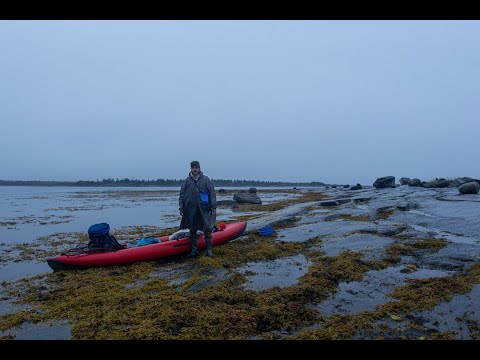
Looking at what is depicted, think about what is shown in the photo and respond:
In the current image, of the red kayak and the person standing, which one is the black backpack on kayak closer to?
the red kayak

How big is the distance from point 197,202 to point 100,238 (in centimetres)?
292

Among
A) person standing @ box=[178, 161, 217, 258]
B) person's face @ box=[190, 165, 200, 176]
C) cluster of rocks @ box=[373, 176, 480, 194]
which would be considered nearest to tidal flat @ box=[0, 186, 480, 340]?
person standing @ box=[178, 161, 217, 258]

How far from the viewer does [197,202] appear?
9.07 m

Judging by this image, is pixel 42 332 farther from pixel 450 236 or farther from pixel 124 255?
pixel 450 236

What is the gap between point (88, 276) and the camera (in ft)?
26.7

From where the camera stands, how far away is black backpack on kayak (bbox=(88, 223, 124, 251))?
29.5 ft

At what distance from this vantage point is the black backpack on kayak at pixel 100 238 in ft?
29.5

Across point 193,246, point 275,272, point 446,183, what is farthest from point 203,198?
point 446,183

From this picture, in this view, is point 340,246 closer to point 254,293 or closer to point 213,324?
point 254,293

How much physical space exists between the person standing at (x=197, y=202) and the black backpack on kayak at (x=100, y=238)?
6.84 feet

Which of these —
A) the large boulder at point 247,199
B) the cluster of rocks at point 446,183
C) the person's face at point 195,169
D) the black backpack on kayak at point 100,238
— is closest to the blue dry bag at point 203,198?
the person's face at point 195,169

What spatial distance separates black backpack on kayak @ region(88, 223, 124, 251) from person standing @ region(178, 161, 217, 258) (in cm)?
209
